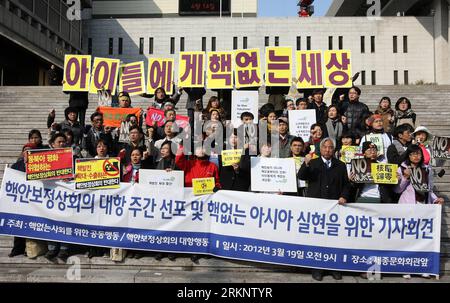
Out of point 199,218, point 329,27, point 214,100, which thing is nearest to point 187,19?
point 329,27

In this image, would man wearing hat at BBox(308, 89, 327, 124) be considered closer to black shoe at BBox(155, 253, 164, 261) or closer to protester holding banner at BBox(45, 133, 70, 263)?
black shoe at BBox(155, 253, 164, 261)

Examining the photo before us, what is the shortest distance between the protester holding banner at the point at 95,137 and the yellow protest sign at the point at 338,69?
486 cm

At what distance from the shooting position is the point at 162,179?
5520 mm

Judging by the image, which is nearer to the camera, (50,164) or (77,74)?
(50,164)

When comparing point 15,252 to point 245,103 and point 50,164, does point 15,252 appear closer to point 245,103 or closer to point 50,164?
point 50,164

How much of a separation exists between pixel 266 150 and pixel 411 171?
1983 mm

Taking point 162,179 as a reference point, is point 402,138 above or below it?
above

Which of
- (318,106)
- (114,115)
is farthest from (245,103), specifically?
(114,115)

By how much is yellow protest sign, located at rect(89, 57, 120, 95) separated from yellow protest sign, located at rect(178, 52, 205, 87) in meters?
1.54

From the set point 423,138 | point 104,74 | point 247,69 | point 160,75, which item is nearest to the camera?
point 423,138

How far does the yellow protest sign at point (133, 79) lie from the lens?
945cm

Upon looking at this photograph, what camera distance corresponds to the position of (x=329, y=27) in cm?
3900

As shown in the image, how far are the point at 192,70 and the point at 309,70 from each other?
2697 mm

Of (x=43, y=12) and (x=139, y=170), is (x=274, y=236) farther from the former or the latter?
(x=43, y=12)
